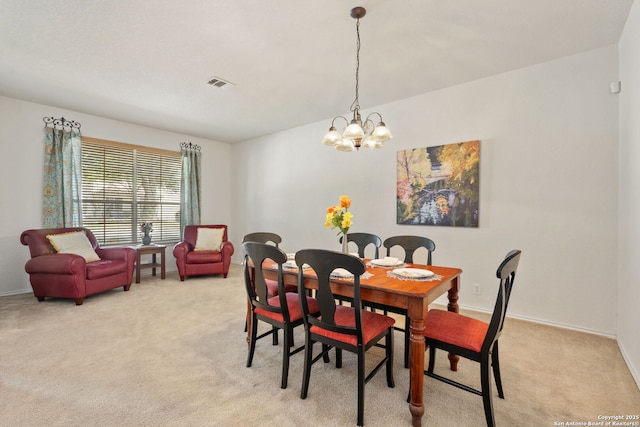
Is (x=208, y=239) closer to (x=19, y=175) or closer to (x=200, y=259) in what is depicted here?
(x=200, y=259)

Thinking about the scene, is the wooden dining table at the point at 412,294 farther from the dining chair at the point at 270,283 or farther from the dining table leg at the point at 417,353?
the dining chair at the point at 270,283

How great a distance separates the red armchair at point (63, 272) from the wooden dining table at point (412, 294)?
9.49ft

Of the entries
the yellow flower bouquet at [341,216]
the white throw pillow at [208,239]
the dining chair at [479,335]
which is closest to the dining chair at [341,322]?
the dining chair at [479,335]

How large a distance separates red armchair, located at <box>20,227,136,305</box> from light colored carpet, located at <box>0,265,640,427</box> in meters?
0.56

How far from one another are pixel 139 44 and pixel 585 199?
4.44m

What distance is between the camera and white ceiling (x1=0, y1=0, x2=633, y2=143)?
7.31ft

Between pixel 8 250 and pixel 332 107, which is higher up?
pixel 332 107

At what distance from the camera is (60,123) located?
14.6ft

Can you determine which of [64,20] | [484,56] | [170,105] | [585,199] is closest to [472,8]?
[484,56]

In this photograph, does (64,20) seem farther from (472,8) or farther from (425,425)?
(425,425)

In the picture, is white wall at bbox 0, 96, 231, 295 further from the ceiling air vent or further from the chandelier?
the chandelier

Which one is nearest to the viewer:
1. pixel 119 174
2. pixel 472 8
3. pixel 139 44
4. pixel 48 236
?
pixel 472 8

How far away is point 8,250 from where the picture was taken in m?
4.08

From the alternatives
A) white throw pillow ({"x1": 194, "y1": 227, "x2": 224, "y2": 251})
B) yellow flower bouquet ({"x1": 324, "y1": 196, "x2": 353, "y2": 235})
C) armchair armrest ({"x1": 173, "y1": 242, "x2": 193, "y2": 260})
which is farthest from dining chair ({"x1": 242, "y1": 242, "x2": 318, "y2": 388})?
white throw pillow ({"x1": 194, "y1": 227, "x2": 224, "y2": 251})
